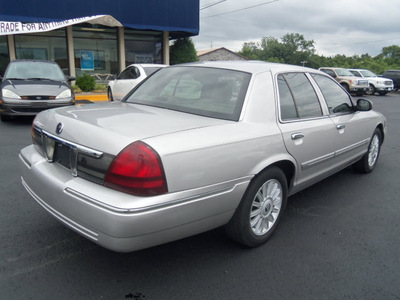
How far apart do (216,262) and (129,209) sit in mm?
1041

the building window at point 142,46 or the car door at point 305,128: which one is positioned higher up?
the building window at point 142,46

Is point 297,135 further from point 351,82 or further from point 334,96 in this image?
point 351,82

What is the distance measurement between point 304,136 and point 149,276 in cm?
189

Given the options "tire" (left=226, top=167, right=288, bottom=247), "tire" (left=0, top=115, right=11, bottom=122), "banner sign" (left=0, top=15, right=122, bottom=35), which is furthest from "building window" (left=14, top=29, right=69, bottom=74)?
"tire" (left=226, top=167, right=288, bottom=247)

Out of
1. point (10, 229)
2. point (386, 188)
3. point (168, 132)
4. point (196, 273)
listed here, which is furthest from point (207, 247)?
point (386, 188)

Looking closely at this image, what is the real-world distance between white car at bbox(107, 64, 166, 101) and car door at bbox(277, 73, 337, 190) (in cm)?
724

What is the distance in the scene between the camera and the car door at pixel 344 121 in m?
3.98

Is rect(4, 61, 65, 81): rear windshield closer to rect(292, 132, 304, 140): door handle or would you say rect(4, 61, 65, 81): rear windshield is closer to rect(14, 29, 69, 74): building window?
rect(292, 132, 304, 140): door handle

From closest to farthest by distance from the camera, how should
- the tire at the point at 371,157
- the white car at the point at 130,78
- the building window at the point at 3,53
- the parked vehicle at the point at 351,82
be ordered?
the tire at the point at 371,157, the white car at the point at 130,78, the building window at the point at 3,53, the parked vehicle at the point at 351,82

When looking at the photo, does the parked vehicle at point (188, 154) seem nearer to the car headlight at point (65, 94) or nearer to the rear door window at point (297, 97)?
the rear door window at point (297, 97)

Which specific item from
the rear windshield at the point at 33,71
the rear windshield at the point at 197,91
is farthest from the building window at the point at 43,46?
the rear windshield at the point at 197,91

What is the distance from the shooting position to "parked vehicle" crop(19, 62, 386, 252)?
7.35ft

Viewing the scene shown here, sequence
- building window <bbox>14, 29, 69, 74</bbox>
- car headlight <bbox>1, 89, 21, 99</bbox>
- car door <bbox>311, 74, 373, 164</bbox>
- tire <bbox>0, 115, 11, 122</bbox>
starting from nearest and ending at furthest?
car door <bbox>311, 74, 373, 164</bbox>, car headlight <bbox>1, 89, 21, 99</bbox>, tire <bbox>0, 115, 11, 122</bbox>, building window <bbox>14, 29, 69, 74</bbox>

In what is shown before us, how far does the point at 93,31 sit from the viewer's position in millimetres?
17891
